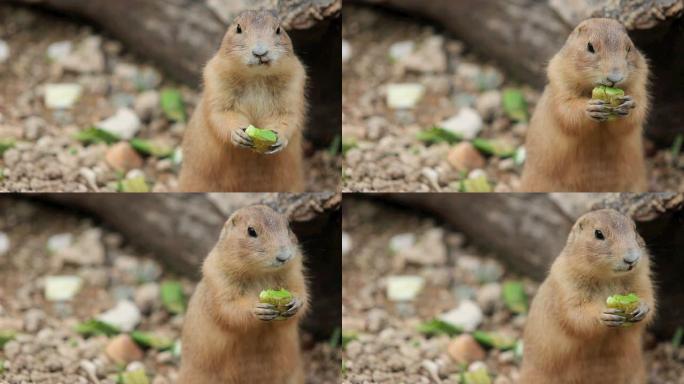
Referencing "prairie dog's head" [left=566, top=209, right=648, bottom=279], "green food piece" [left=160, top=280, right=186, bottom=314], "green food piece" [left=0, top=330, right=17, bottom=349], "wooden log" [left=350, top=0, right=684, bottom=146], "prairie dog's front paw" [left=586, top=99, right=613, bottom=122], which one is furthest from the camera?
"green food piece" [left=160, top=280, right=186, bottom=314]

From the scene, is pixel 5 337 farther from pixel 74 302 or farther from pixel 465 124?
pixel 465 124

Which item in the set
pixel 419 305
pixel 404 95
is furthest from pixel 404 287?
pixel 404 95

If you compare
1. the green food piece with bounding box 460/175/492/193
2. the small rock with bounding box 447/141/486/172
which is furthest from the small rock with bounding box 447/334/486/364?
the small rock with bounding box 447/141/486/172

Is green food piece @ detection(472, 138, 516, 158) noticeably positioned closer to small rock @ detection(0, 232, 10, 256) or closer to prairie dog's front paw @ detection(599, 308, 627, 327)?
prairie dog's front paw @ detection(599, 308, 627, 327)

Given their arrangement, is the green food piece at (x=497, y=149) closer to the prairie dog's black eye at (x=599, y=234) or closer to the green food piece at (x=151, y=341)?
the prairie dog's black eye at (x=599, y=234)

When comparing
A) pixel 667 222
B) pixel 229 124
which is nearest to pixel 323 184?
pixel 229 124

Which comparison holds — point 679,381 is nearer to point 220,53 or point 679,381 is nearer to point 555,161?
point 555,161
